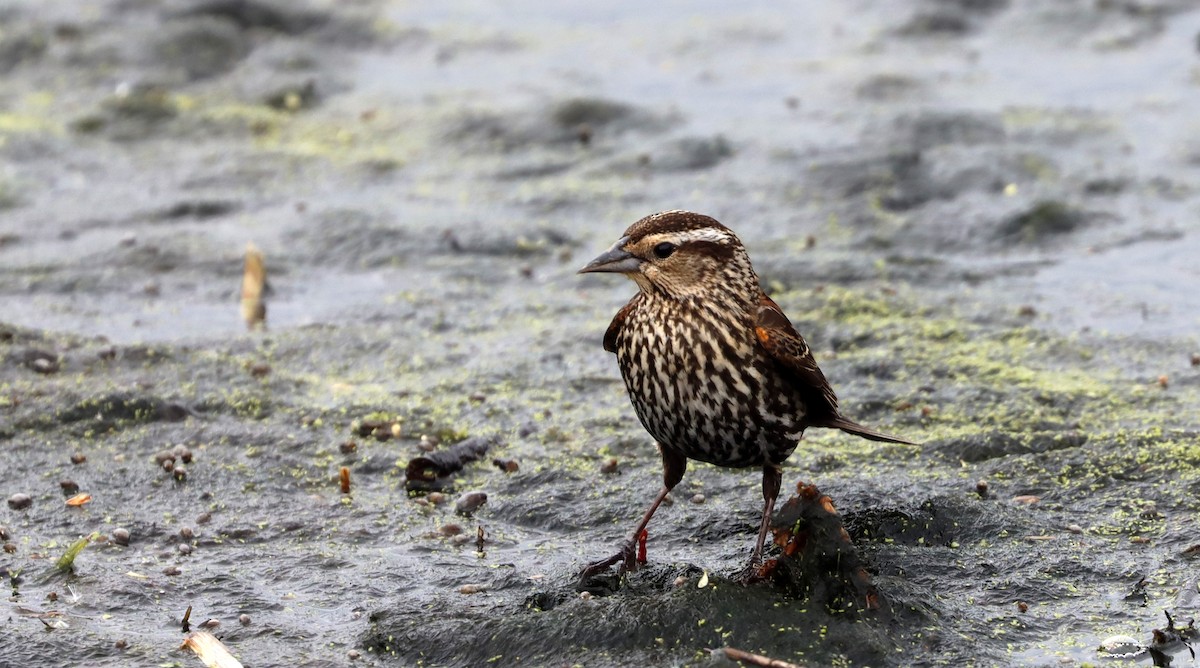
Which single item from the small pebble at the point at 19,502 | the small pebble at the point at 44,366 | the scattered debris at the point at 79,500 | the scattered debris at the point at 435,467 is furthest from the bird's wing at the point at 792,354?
the small pebble at the point at 44,366

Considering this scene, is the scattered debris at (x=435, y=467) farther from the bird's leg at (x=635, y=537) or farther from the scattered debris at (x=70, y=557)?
the scattered debris at (x=70, y=557)

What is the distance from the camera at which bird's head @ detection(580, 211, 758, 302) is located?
214 inches

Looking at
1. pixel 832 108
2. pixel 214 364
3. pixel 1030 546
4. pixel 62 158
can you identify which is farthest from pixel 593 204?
pixel 1030 546

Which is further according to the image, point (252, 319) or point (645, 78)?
point (645, 78)

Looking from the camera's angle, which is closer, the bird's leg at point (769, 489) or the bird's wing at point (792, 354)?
the bird's wing at point (792, 354)

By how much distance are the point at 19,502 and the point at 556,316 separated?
340 centimetres

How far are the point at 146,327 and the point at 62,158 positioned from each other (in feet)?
12.3

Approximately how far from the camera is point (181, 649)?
4.92m

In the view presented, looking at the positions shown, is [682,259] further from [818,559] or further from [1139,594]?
[1139,594]

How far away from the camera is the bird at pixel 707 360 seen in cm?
523

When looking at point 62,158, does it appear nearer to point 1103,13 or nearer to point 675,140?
point 675,140

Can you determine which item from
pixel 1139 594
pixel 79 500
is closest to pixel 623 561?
pixel 1139 594

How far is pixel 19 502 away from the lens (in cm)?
611

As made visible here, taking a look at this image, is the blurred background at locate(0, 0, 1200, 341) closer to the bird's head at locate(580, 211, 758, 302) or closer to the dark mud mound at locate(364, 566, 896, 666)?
the bird's head at locate(580, 211, 758, 302)
